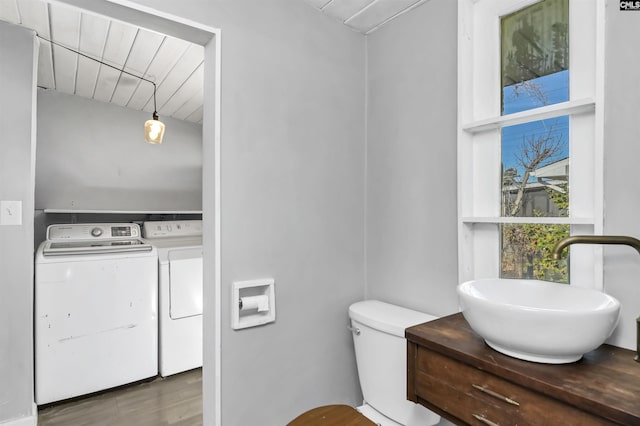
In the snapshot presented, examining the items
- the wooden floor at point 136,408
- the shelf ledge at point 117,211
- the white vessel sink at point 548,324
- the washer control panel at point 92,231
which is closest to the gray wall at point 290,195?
the white vessel sink at point 548,324

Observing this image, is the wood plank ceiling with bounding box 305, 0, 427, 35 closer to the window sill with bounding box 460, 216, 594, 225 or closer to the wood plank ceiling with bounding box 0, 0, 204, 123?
the wood plank ceiling with bounding box 0, 0, 204, 123

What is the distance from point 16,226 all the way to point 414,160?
2188 mm

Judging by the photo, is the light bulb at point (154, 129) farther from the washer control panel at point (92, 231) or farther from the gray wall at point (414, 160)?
the gray wall at point (414, 160)

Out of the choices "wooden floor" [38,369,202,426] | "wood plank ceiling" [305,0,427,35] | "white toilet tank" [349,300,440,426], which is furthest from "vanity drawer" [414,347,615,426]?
"wooden floor" [38,369,202,426]

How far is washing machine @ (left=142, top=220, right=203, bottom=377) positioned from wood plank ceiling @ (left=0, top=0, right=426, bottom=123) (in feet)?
4.24

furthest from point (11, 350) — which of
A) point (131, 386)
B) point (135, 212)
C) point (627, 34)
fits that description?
point (627, 34)

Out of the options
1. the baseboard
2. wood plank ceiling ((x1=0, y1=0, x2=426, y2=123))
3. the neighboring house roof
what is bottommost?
the baseboard

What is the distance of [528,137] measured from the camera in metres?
1.30

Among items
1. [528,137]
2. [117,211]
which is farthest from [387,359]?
[117,211]

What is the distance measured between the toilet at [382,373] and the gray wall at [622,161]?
65 cm

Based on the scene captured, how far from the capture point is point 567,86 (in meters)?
1.18

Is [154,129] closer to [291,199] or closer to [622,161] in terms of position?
[291,199]

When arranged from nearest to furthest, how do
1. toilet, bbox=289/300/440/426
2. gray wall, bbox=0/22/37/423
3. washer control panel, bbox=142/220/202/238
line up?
toilet, bbox=289/300/440/426 → gray wall, bbox=0/22/37/423 → washer control panel, bbox=142/220/202/238

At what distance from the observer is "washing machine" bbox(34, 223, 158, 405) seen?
2102 mm
